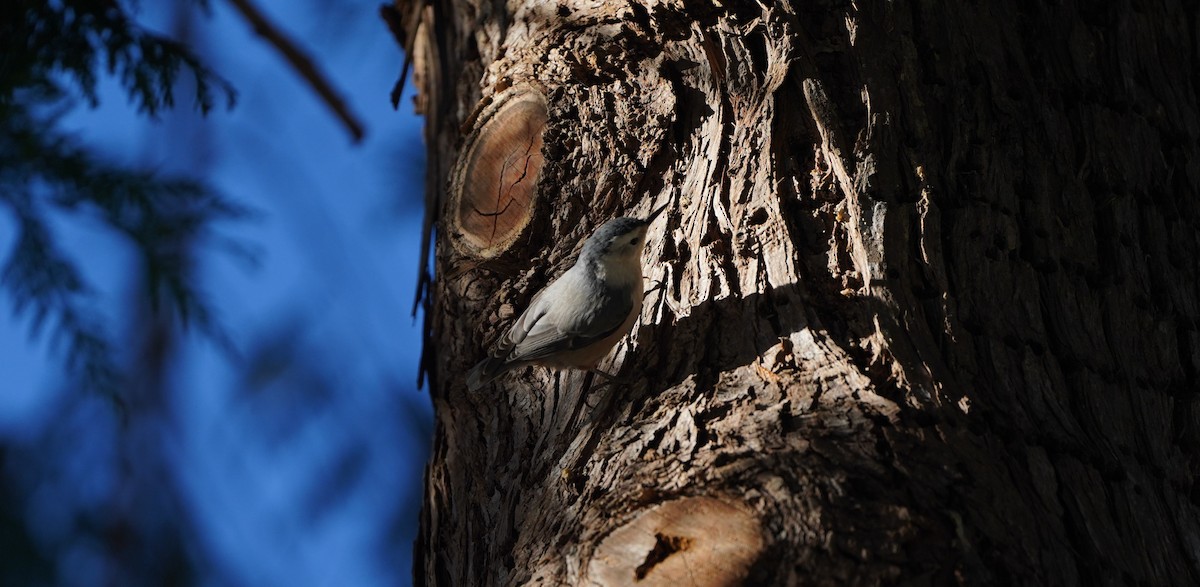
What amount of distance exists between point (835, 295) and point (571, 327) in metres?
0.72

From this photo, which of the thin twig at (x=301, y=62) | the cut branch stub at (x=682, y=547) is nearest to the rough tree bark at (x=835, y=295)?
the cut branch stub at (x=682, y=547)

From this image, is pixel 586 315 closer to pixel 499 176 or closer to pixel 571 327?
pixel 571 327

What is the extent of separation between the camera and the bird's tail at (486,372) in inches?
101

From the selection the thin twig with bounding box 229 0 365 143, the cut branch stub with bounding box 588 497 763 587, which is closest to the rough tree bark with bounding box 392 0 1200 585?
the cut branch stub with bounding box 588 497 763 587

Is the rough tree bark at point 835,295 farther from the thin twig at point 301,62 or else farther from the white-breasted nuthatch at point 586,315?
the thin twig at point 301,62

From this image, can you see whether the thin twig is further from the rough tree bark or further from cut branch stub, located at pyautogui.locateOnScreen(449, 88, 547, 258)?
cut branch stub, located at pyautogui.locateOnScreen(449, 88, 547, 258)

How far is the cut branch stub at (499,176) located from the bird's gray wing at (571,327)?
0.25m

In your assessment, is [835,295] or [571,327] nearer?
[835,295]

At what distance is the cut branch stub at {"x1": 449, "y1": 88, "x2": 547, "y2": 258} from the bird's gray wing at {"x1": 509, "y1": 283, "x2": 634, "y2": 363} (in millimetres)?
247

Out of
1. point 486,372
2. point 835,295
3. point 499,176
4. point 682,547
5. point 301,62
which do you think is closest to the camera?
point 682,547

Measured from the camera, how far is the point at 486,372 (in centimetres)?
257

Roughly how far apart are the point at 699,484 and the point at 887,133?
3.34ft

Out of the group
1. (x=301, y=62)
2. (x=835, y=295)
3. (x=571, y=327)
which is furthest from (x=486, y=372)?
(x=301, y=62)

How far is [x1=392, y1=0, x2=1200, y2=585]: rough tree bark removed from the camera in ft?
5.81
